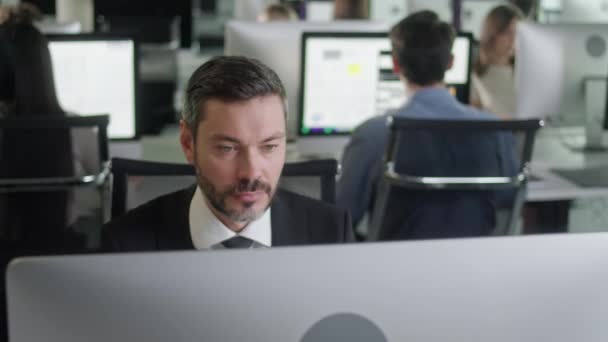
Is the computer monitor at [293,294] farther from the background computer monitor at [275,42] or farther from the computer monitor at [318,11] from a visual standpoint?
the computer monitor at [318,11]

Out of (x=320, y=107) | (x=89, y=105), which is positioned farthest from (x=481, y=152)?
(x=89, y=105)

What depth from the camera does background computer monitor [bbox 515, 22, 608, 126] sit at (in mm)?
2951

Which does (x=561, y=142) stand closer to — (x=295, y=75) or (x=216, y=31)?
(x=295, y=75)

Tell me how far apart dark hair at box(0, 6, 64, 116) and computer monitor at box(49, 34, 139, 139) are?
0.91 ft

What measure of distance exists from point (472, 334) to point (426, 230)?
1.33m

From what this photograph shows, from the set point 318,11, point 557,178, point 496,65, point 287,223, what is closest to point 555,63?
point 557,178

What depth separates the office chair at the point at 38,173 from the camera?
188 centimetres

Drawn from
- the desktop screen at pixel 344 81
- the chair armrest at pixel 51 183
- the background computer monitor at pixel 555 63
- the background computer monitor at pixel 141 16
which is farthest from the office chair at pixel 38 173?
the background computer monitor at pixel 141 16

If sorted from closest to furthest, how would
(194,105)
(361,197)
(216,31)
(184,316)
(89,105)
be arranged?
(184,316), (194,105), (361,197), (89,105), (216,31)

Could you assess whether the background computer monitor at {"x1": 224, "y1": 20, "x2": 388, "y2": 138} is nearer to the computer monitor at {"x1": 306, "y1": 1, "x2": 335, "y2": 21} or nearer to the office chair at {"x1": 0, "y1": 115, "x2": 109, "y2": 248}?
the office chair at {"x1": 0, "y1": 115, "x2": 109, "y2": 248}

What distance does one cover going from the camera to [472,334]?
2.49ft

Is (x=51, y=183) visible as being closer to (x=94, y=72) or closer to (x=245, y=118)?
(x=94, y=72)

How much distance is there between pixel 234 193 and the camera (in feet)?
3.90

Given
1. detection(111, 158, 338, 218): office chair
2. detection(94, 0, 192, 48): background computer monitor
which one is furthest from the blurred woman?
detection(94, 0, 192, 48): background computer monitor
